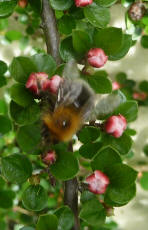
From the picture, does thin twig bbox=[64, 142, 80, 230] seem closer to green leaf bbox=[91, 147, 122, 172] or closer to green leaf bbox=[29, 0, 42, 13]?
green leaf bbox=[91, 147, 122, 172]

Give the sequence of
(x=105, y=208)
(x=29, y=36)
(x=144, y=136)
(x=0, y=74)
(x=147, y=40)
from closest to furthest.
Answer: (x=105, y=208) < (x=0, y=74) < (x=147, y=40) < (x=29, y=36) < (x=144, y=136)

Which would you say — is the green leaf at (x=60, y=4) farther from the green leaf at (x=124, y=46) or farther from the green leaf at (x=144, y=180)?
the green leaf at (x=144, y=180)

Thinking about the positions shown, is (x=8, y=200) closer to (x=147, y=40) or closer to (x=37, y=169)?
(x=37, y=169)

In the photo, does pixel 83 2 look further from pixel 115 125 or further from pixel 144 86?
pixel 144 86

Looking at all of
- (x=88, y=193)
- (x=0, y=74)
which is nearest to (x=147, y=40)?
(x=0, y=74)

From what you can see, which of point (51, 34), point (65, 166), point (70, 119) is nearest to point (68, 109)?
point (70, 119)

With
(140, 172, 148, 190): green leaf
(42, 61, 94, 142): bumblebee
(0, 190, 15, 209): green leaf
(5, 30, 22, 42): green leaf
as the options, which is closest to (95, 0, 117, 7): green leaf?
(42, 61, 94, 142): bumblebee
